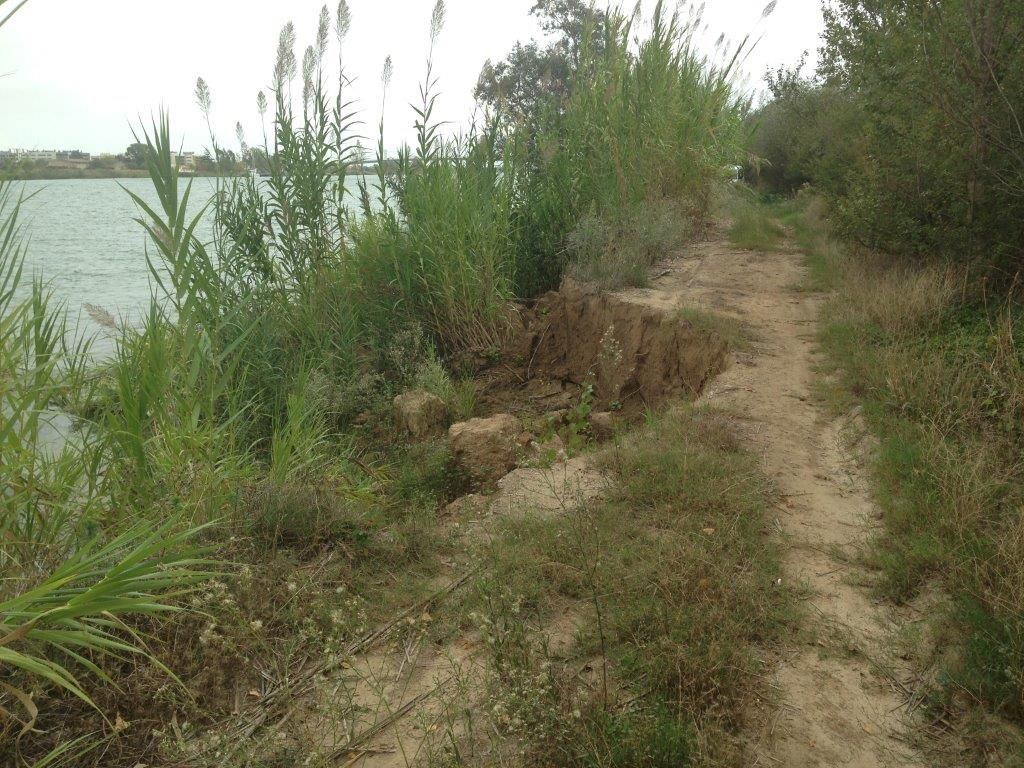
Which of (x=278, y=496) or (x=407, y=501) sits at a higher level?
(x=278, y=496)

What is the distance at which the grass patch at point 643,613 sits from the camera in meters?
2.33

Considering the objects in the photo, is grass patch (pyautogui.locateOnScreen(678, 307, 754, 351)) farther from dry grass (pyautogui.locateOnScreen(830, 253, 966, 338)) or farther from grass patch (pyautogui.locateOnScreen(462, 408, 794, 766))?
grass patch (pyautogui.locateOnScreen(462, 408, 794, 766))

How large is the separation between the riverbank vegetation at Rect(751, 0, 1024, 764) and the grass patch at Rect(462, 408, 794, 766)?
0.62 metres

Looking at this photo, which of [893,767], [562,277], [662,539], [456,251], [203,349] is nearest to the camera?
[893,767]

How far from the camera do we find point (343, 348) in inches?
259

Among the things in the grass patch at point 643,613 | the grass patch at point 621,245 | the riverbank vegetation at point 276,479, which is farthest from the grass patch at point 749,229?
the grass patch at point 643,613

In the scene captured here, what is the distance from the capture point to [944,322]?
18.0ft

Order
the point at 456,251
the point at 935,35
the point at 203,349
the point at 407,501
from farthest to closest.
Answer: the point at 456,251 → the point at 935,35 → the point at 407,501 → the point at 203,349

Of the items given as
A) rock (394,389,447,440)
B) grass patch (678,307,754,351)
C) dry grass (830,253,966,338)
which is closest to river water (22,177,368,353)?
rock (394,389,447,440)

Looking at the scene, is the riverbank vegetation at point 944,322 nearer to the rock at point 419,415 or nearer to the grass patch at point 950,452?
the grass patch at point 950,452

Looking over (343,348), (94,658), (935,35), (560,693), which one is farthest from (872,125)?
(94,658)

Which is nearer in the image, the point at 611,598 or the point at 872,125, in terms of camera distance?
the point at 611,598

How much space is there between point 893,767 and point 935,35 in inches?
221

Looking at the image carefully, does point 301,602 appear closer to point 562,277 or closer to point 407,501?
point 407,501
